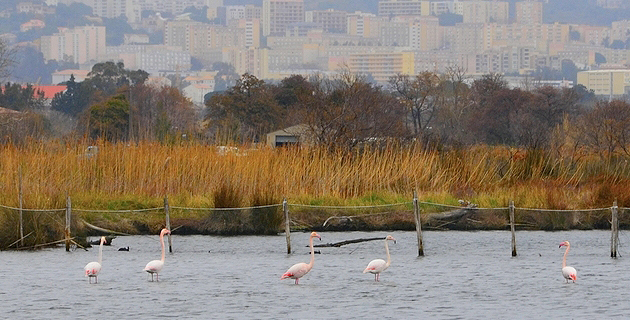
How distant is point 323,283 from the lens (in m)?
24.3

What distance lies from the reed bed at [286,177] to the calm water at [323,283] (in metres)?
2.41

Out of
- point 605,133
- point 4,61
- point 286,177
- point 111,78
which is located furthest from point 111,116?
point 111,78

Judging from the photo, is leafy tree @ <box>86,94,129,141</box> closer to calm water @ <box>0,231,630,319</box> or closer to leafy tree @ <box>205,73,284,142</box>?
leafy tree @ <box>205,73,284,142</box>

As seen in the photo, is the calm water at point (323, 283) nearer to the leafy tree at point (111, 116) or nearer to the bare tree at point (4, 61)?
the leafy tree at point (111, 116)

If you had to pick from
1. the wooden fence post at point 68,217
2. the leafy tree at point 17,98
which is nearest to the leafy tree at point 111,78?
the leafy tree at point 17,98

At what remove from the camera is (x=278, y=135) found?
1953 inches

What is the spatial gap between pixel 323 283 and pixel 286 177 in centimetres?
1022

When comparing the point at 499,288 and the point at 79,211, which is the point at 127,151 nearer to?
the point at 79,211

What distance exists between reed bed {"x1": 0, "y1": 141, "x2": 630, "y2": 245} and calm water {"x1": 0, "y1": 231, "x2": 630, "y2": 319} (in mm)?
2407

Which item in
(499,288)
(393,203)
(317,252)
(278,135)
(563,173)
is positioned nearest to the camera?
(499,288)

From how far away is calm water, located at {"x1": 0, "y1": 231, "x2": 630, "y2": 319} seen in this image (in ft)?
70.6

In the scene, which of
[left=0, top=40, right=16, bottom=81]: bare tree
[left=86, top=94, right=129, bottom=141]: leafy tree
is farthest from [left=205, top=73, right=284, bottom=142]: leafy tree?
[left=0, top=40, right=16, bottom=81]: bare tree

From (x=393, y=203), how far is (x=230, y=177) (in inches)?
154

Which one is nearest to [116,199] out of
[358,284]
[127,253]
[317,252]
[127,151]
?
[127,151]
